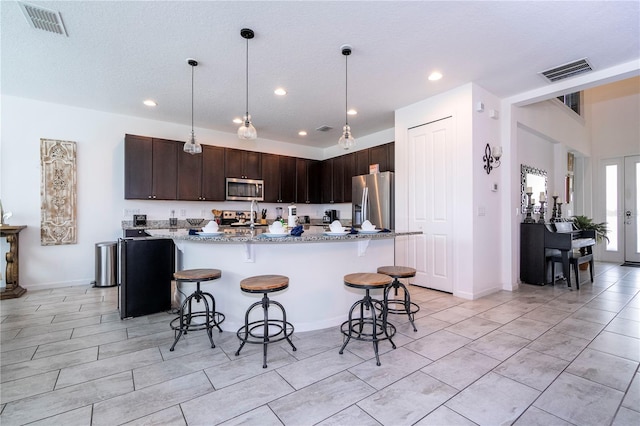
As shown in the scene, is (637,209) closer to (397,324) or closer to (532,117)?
(532,117)

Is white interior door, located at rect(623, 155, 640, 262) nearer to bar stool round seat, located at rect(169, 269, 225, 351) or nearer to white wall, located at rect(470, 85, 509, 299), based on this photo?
white wall, located at rect(470, 85, 509, 299)

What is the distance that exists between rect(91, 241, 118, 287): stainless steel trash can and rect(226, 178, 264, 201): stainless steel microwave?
80.7 inches

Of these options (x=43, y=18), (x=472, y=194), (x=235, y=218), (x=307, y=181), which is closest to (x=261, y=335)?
(x=472, y=194)

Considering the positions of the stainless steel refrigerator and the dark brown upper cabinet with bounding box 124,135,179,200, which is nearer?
the dark brown upper cabinet with bounding box 124,135,179,200

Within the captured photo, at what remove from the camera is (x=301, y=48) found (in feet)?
9.50

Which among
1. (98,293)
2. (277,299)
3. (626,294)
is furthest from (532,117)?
(98,293)

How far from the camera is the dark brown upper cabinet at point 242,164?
562 cm

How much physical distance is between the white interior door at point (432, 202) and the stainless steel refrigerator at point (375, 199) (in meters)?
0.40

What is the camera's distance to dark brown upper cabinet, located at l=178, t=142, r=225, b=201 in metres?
5.12

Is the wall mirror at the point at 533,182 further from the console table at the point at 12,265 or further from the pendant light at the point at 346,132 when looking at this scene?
the console table at the point at 12,265

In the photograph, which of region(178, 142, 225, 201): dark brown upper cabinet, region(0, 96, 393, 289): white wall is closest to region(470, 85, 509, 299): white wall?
region(178, 142, 225, 201): dark brown upper cabinet

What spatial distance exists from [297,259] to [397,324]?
1.22 m

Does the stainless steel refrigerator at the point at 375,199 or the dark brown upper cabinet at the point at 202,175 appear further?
the dark brown upper cabinet at the point at 202,175

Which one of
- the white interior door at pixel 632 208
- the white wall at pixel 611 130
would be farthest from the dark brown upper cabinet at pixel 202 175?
the white interior door at pixel 632 208
